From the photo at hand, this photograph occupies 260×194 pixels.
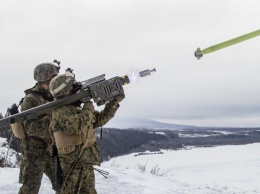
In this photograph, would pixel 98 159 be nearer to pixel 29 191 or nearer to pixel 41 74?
pixel 29 191

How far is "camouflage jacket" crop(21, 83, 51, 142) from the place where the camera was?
6.00m

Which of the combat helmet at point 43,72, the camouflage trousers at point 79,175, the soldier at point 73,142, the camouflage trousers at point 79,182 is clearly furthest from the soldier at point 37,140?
the camouflage trousers at point 79,182

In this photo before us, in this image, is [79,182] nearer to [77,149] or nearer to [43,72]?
[77,149]

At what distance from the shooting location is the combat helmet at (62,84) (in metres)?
5.45

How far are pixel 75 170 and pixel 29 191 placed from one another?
112cm

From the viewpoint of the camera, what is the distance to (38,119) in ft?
19.7

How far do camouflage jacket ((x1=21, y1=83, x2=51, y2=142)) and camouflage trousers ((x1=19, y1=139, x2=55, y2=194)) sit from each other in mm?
163

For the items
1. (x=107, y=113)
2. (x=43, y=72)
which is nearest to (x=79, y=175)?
(x=107, y=113)

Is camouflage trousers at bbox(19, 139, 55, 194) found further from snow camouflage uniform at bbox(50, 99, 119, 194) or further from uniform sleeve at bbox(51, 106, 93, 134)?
uniform sleeve at bbox(51, 106, 93, 134)

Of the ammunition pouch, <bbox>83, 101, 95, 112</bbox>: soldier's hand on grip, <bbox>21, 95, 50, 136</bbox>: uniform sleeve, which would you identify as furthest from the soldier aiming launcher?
the ammunition pouch

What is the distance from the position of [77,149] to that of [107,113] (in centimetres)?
59

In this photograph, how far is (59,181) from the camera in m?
5.54

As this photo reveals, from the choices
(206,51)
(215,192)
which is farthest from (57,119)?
(215,192)

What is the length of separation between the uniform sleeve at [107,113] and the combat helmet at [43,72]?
1.27 m
